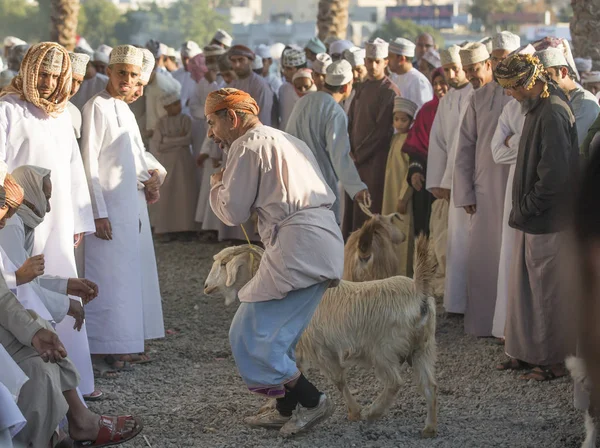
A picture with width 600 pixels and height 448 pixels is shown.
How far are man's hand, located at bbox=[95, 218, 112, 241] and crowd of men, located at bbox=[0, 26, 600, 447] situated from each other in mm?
14

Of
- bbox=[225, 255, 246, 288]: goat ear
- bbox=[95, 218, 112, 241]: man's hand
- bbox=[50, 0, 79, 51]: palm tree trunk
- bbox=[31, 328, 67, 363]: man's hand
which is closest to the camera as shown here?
bbox=[31, 328, 67, 363]: man's hand

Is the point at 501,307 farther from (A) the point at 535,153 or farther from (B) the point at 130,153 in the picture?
(B) the point at 130,153

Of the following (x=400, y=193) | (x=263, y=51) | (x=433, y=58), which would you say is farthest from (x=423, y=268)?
(x=263, y=51)

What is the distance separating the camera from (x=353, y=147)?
10336mm

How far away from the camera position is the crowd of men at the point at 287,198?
5363mm

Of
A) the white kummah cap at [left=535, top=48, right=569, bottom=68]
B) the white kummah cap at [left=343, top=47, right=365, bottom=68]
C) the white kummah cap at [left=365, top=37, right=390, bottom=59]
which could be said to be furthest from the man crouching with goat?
the white kummah cap at [left=343, top=47, right=365, bottom=68]

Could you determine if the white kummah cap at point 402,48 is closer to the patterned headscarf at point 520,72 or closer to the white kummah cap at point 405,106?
the white kummah cap at point 405,106

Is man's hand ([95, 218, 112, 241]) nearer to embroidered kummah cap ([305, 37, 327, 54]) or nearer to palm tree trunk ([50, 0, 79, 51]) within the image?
embroidered kummah cap ([305, 37, 327, 54])

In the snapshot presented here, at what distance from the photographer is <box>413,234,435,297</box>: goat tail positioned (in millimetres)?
5770

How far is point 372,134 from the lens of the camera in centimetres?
1015

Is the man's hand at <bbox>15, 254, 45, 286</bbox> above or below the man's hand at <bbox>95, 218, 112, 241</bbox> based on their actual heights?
above

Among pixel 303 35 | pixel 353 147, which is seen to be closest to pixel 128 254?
pixel 353 147

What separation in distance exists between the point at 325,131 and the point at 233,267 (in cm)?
280

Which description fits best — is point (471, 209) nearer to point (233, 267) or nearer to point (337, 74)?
point (337, 74)
